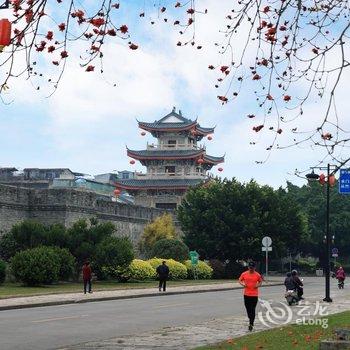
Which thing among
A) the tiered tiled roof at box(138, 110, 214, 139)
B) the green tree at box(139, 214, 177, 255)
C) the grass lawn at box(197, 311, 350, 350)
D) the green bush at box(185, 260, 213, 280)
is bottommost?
the grass lawn at box(197, 311, 350, 350)

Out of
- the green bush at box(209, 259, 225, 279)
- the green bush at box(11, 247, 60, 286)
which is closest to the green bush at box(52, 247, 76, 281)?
the green bush at box(11, 247, 60, 286)

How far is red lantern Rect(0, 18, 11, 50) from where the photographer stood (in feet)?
22.5

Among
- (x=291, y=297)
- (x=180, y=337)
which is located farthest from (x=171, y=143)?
(x=180, y=337)

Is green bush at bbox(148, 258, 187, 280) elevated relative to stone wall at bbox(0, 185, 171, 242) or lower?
lower

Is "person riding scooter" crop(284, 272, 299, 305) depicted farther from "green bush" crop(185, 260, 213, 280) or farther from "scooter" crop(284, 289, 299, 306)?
"green bush" crop(185, 260, 213, 280)

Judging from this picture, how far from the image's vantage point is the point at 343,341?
10.6 metres

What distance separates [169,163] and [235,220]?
26454 mm

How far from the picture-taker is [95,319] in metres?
18.5

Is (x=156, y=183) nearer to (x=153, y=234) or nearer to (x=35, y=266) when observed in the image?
(x=153, y=234)

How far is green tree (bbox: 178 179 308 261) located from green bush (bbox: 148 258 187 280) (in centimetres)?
657

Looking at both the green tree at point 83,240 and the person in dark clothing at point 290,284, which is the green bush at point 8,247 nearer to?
the green tree at point 83,240

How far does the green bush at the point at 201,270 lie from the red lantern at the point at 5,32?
40.9 metres

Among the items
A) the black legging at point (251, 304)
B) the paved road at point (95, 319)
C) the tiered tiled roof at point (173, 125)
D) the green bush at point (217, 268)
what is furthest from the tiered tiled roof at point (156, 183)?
the black legging at point (251, 304)

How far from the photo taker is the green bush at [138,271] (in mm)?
40219
